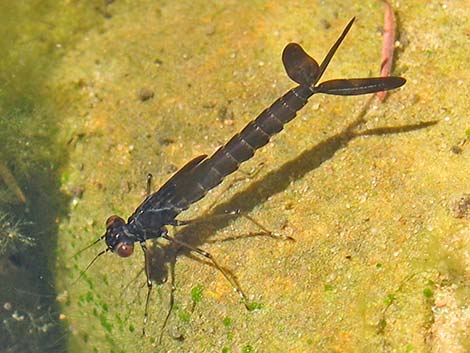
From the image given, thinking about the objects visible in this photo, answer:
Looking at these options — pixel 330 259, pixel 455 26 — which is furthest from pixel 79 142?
pixel 455 26

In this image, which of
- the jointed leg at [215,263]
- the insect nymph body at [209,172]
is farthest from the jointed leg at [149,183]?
the jointed leg at [215,263]

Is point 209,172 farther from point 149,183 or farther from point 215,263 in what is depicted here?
point 215,263

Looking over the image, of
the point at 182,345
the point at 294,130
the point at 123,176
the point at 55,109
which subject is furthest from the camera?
the point at 55,109

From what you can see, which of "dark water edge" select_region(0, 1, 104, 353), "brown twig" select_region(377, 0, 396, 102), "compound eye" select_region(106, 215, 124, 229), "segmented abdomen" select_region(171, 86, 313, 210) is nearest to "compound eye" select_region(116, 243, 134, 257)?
"compound eye" select_region(106, 215, 124, 229)

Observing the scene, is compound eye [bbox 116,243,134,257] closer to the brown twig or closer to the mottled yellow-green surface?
the mottled yellow-green surface

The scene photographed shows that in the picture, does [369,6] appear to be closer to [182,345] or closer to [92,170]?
[92,170]

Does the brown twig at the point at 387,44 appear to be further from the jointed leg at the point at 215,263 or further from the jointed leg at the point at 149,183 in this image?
the jointed leg at the point at 149,183
